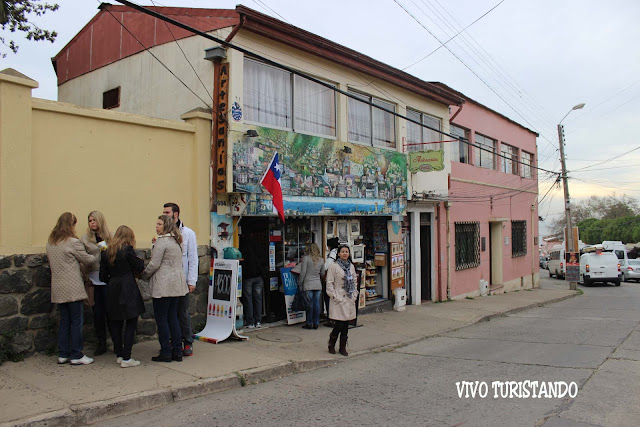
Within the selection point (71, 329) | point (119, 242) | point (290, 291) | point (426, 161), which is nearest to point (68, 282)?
point (71, 329)

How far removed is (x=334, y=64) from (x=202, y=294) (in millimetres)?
5884

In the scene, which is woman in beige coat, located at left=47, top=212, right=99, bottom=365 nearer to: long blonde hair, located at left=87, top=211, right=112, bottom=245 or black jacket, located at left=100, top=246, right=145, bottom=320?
black jacket, located at left=100, top=246, right=145, bottom=320

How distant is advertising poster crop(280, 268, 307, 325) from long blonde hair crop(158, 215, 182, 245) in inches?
142

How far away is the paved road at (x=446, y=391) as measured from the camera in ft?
16.8

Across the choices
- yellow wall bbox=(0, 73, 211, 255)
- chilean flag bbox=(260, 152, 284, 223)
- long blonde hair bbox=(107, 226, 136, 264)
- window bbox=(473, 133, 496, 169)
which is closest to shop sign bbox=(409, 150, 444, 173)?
chilean flag bbox=(260, 152, 284, 223)

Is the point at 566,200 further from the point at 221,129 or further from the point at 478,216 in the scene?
the point at 221,129

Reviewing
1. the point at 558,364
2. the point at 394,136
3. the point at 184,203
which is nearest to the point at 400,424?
the point at 558,364

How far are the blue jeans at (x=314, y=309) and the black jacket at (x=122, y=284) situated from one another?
405cm

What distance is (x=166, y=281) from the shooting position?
656 cm

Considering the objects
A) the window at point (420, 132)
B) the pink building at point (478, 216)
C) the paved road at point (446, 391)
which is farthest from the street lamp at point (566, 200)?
the paved road at point (446, 391)

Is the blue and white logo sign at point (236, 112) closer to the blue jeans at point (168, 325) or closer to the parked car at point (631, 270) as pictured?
the blue jeans at point (168, 325)

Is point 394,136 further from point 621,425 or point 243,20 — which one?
point 621,425

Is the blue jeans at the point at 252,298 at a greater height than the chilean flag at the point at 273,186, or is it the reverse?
the chilean flag at the point at 273,186

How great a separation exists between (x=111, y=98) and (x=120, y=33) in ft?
4.53
